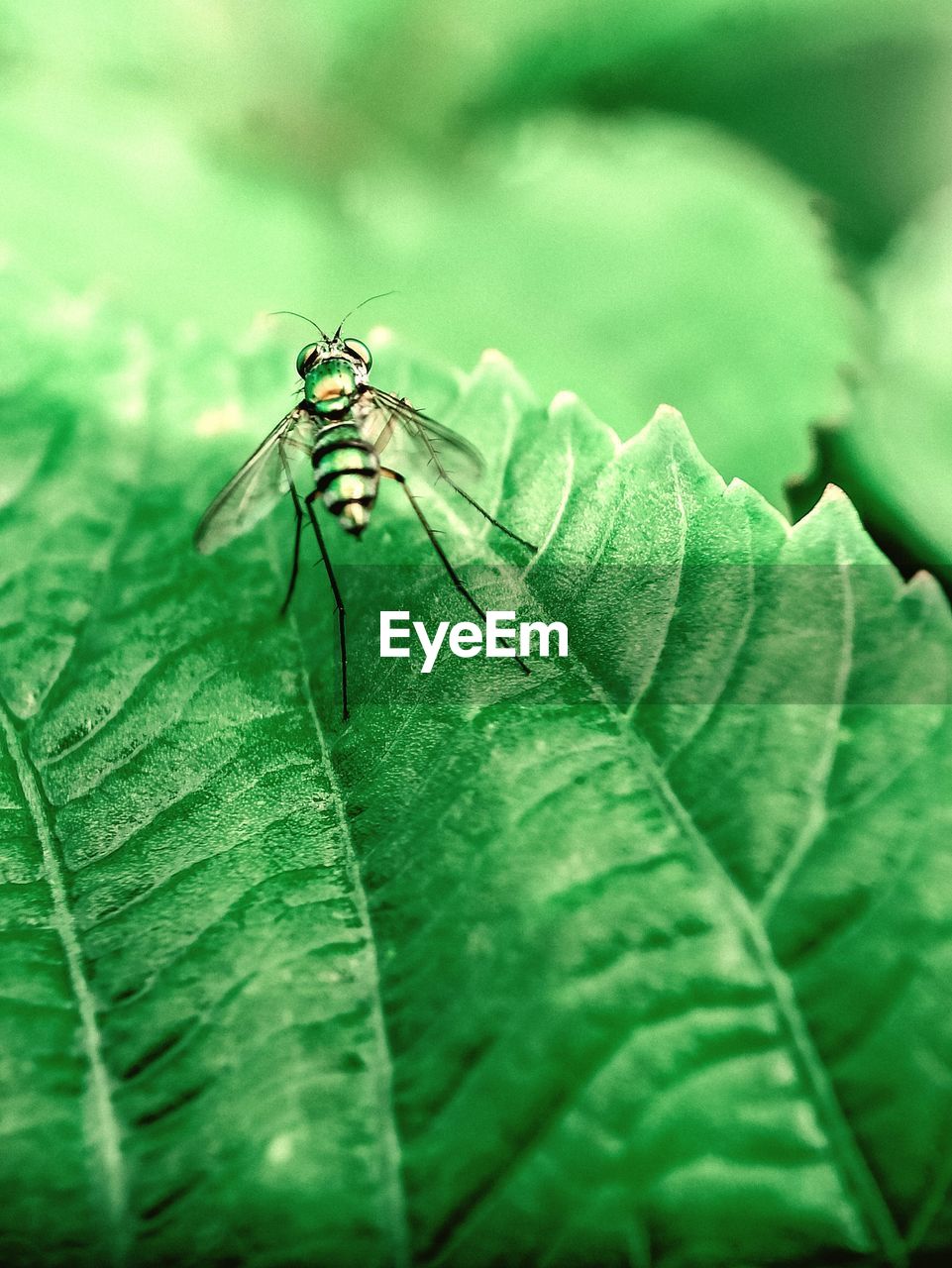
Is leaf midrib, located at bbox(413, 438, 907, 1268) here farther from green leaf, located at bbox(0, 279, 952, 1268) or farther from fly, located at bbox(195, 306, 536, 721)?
fly, located at bbox(195, 306, 536, 721)

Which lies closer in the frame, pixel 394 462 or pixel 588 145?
pixel 394 462

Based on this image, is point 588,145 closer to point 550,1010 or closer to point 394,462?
point 394,462

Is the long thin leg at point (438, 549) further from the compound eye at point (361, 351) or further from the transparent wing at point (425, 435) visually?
the compound eye at point (361, 351)

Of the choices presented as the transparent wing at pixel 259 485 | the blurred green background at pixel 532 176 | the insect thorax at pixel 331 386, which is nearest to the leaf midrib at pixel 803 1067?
the transparent wing at pixel 259 485

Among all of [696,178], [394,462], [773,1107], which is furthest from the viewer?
[696,178]

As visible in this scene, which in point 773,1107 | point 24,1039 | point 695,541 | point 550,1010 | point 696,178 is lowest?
point 773,1107

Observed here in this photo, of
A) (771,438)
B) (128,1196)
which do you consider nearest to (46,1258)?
(128,1196)

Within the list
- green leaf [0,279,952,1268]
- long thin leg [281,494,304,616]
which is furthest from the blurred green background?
green leaf [0,279,952,1268]
